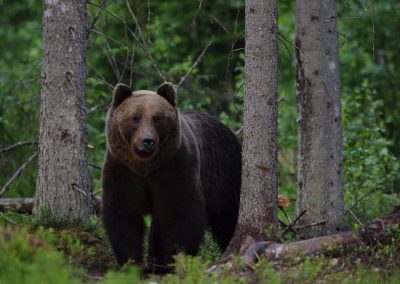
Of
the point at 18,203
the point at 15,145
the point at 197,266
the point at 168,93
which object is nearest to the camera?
the point at 197,266

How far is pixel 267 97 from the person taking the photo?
671 centimetres

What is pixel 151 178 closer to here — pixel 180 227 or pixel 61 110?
pixel 180 227

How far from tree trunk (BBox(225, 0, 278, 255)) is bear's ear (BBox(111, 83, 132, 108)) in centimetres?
106

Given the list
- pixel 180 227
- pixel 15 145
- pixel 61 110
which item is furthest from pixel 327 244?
pixel 15 145

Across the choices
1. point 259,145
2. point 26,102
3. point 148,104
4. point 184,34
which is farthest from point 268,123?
point 184,34

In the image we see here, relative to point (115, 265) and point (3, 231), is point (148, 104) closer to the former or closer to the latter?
point (115, 265)

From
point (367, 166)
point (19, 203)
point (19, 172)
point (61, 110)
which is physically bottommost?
point (19, 203)

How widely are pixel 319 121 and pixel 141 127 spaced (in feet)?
7.52

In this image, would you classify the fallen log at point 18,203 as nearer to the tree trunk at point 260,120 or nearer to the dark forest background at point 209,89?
the dark forest background at point 209,89

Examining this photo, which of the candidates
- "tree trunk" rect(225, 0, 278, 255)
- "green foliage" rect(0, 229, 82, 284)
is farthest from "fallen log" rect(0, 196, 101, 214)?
"green foliage" rect(0, 229, 82, 284)

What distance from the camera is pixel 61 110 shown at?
7453mm

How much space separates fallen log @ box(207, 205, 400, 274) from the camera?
6.02m

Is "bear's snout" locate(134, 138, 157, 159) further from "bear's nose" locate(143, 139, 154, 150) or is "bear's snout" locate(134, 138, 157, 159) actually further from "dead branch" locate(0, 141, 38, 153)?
"dead branch" locate(0, 141, 38, 153)

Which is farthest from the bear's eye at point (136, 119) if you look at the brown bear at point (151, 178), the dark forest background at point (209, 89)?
the dark forest background at point (209, 89)
